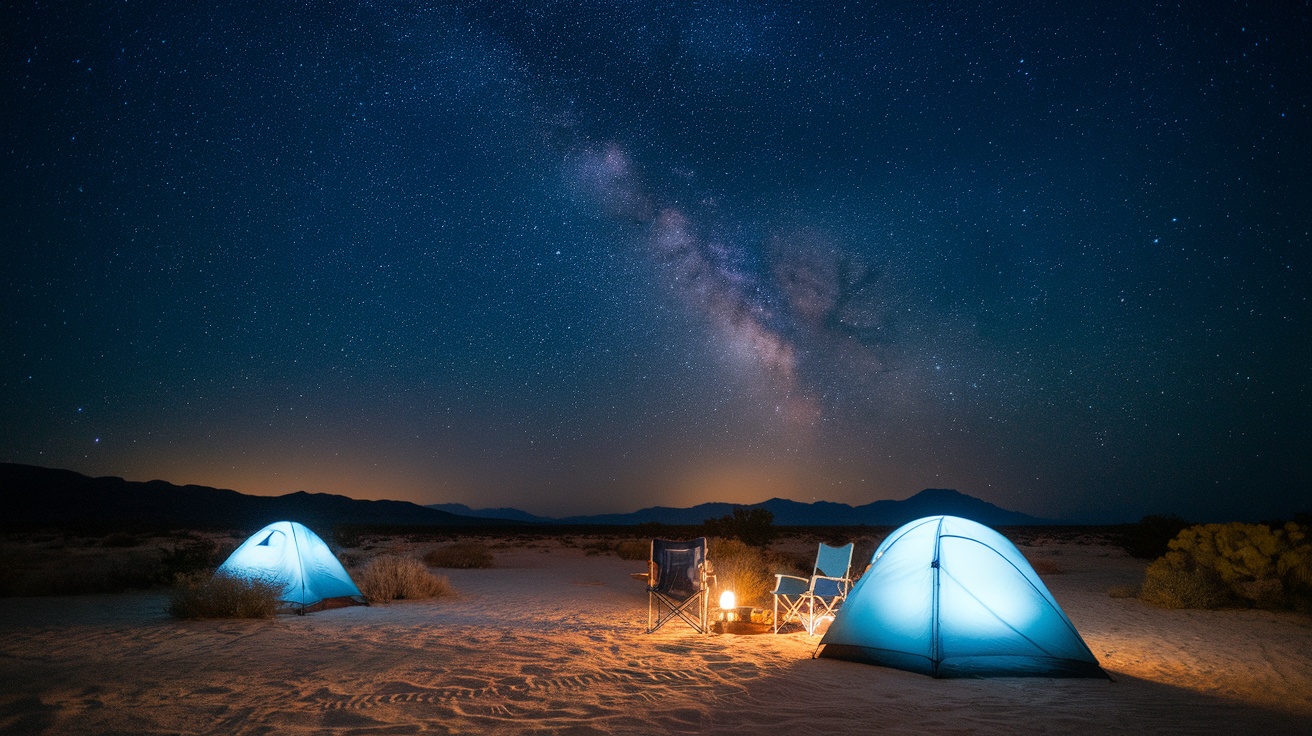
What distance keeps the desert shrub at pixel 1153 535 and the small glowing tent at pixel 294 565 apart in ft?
83.7

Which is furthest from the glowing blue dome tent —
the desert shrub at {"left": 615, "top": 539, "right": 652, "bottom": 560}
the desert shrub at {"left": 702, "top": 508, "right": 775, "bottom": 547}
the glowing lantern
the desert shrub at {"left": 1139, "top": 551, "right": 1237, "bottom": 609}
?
the desert shrub at {"left": 702, "top": 508, "right": 775, "bottom": 547}

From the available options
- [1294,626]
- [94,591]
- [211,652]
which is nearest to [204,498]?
[94,591]

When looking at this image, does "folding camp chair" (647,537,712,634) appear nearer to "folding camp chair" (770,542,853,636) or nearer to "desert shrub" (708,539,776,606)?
"folding camp chair" (770,542,853,636)

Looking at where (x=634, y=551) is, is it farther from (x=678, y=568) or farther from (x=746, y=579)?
(x=678, y=568)

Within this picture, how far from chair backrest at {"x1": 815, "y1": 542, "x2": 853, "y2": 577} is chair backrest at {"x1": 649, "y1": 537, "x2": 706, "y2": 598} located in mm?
2280

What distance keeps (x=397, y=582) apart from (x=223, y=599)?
293 cm

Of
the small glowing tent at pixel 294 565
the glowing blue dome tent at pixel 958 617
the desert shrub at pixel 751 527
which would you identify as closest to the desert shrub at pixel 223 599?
the small glowing tent at pixel 294 565

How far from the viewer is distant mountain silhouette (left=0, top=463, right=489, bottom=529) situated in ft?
225

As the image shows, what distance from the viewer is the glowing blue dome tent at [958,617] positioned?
616 centimetres

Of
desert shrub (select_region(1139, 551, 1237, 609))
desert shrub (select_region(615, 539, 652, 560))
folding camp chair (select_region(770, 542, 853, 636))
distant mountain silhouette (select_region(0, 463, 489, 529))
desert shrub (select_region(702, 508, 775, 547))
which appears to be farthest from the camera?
distant mountain silhouette (select_region(0, 463, 489, 529))

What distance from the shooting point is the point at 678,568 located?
8.88 m

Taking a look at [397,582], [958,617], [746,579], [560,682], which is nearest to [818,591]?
[746,579]

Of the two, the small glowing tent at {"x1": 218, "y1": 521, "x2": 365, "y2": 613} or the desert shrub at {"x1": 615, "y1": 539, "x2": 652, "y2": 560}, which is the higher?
the small glowing tent at {"x1": 218, "y1": 521, "x2": 365, "y2": 613}

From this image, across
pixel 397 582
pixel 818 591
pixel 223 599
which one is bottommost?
pixel 397 582
